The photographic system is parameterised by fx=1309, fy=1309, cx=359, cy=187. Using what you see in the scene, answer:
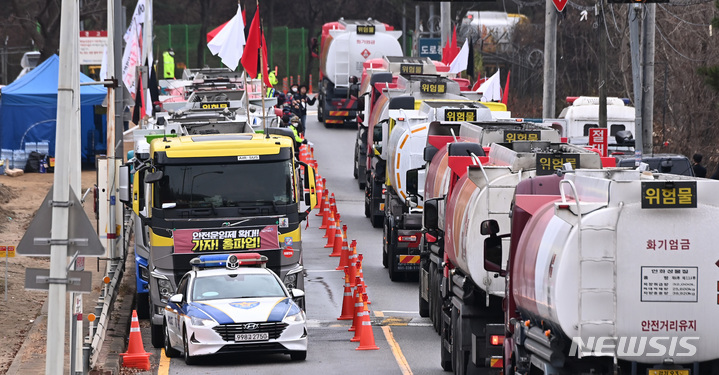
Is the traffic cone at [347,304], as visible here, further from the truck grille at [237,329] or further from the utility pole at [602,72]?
the utility pole at [602,72]

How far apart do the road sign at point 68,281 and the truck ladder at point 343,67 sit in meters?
40.2

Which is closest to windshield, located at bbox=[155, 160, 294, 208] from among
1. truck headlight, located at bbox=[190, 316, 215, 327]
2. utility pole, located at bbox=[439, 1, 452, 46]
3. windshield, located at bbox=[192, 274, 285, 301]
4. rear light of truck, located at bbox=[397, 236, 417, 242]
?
windshield, located at bbox=[192, 274, 285, 301]

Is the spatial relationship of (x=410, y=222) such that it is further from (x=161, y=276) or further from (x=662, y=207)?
(x=662, y=207)

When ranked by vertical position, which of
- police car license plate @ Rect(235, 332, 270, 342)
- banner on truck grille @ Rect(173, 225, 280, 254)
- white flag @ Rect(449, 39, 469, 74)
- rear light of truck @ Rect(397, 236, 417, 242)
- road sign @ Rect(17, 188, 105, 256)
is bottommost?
police car license plate @ Rect(235, 332, 270, 342)

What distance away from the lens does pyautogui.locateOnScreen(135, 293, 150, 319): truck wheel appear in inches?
861

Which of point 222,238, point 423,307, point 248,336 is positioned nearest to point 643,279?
point 248,336

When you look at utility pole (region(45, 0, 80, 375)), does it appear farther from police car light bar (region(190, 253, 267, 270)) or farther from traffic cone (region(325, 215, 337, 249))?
traffic cone (region(325, 215, 337, 249))

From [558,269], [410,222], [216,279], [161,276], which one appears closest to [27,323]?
[161,276]

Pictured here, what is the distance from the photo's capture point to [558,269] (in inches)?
420

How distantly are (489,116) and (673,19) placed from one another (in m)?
19.9

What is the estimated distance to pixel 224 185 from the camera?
1989cm

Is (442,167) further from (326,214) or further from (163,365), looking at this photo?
(326,214)

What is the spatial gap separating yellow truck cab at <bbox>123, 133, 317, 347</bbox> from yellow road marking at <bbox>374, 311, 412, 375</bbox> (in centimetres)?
152

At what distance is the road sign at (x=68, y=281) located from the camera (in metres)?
11.7
